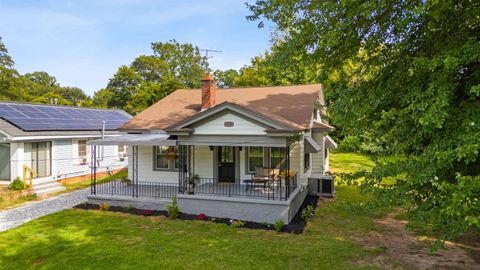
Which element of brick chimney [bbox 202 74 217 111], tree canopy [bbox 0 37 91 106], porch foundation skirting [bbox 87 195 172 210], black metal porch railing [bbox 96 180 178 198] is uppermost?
tree canopy [bbox 0 37 91 106]

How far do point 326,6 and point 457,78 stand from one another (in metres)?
3.18

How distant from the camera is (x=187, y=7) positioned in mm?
13633

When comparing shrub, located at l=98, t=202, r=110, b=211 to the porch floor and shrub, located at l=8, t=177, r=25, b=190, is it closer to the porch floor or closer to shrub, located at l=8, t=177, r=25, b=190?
the porch floor

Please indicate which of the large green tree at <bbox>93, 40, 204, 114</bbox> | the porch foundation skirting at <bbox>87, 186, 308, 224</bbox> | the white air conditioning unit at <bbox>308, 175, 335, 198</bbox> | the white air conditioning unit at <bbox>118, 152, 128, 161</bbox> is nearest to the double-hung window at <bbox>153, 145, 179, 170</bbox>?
the porch foundation skirting at <bbox>87, 186, 308, 224</bbox>

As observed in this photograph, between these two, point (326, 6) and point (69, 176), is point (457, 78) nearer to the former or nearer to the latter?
point (326, 6)

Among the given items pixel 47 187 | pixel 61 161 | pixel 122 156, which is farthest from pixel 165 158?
pixel 122 156

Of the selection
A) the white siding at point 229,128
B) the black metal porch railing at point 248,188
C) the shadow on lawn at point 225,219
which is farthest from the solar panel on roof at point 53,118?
Result: the white siding at point 229,128

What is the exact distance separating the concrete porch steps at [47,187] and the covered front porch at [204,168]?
308 cm

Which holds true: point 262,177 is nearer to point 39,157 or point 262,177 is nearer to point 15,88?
point 39,157

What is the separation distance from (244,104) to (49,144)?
12122mm

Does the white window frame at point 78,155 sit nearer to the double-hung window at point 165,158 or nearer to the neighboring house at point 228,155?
the neighboring house at point 228,155

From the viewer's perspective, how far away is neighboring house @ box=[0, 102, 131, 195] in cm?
1731

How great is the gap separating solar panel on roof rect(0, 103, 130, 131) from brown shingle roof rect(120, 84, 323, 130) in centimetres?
567

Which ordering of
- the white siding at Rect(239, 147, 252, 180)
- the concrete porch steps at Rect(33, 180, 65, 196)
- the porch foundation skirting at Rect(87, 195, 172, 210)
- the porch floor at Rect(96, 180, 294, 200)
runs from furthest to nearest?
1. the concrete porch steps at Rect(33, 180, 65, 196)
2. the white siding at Rect(239, 147, 252, 180)
3. the porch foundation skirting at Rect(87, 195, 172, 210)
4. the porch floor at Rect(96, 180, 294, 200)
